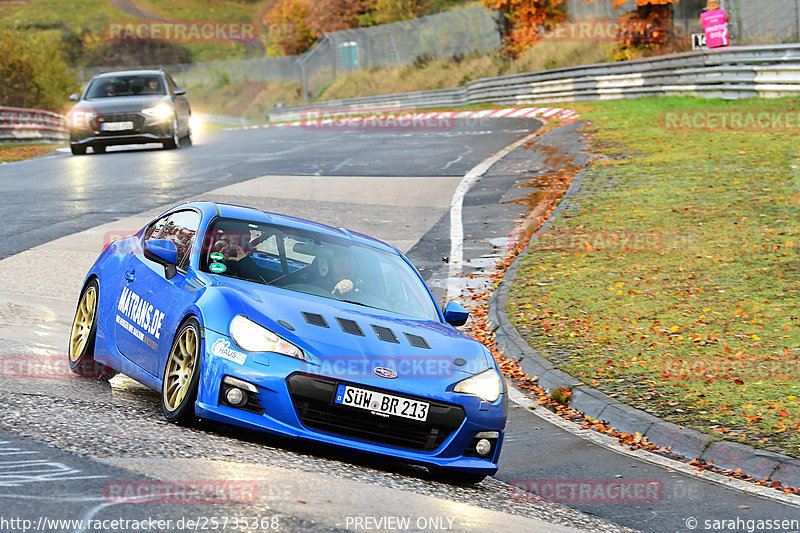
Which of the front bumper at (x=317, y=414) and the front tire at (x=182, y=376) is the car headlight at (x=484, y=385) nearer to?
the front bumper at (x=317, y=414)

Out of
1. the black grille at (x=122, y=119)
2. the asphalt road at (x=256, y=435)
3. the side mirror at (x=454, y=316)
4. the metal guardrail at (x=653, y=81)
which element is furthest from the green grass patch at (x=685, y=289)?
the black grille at (x=122, y=119)

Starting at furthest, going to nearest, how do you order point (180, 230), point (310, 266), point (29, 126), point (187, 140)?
point (29, 126) → point (187, 140) → point (180, 230) → point (310, 266)

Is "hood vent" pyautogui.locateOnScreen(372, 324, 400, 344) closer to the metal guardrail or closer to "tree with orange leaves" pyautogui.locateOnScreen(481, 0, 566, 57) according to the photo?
the metal guardrail

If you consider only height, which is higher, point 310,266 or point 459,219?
point 310,266

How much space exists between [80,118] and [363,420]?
73.3 feet

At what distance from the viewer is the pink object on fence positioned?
3269 cm

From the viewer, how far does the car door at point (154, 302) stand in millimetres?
7091

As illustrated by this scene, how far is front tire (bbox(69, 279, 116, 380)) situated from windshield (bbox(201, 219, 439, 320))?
132 cm

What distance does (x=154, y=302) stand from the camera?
740 centimetres

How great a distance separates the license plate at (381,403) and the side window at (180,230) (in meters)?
1.80

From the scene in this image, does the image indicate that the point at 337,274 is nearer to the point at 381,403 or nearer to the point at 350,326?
the point at 350,326

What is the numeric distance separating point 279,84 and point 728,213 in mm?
75624

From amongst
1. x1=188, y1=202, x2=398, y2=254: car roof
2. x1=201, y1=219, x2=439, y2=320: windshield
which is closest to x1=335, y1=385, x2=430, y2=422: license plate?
x1=201, y1=219, x2=439, y2=320: windshield

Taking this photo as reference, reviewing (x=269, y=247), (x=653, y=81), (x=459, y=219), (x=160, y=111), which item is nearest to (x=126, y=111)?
(x=160, y=111)
